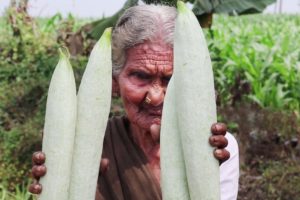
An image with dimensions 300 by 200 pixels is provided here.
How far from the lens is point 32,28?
26.5 feet

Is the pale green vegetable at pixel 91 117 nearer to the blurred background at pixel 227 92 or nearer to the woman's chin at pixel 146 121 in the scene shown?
the woman's chin at pixel 146 121

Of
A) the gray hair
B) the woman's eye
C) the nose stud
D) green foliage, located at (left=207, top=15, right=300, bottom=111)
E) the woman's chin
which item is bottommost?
green foliage, located at (left=207, top=15, right=300, bottom=111)

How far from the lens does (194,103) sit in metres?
1.38

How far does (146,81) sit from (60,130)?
2.20ft

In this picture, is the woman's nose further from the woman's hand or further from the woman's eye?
the woman's hand

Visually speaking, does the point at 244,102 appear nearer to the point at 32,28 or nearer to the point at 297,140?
the point at 297,140

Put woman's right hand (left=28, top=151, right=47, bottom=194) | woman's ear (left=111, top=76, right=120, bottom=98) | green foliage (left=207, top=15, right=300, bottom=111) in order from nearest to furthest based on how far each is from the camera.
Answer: woman's right hand (left=28, top=151, right=47, bottom=194), woman's ear (left=111, top=76, right=120, bottom=98), green foliage (left=207, top=15, right=300, bottom=111)

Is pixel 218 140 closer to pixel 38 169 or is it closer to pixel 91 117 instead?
pixel 91 117

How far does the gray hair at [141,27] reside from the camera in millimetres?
2119

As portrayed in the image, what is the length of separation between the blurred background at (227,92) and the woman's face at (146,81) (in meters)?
2.61

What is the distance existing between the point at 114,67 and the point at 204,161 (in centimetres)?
89

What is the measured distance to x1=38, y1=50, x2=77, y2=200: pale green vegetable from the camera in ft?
4.74

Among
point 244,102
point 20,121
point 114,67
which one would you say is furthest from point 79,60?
point 114,67

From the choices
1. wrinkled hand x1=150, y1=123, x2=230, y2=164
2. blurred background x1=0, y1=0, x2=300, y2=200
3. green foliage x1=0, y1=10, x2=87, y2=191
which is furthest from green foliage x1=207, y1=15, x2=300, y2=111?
wrinkled hand x1=150, y1=123, x2=230, y2=164
